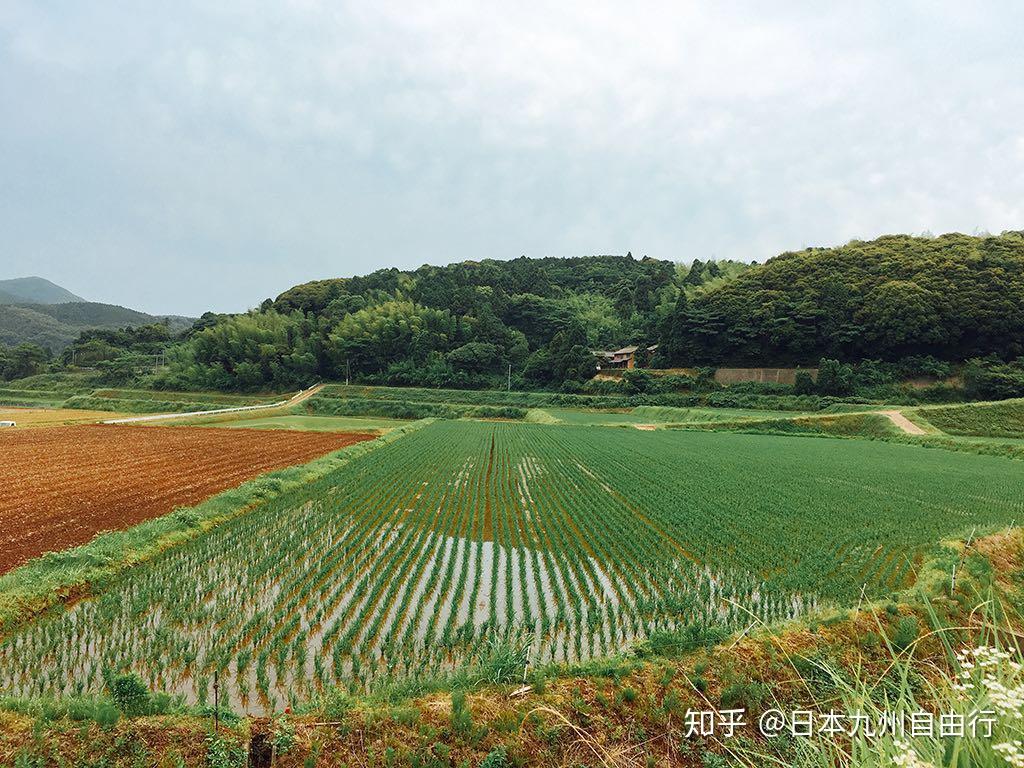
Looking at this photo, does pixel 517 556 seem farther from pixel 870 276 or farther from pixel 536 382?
pixel 870 276

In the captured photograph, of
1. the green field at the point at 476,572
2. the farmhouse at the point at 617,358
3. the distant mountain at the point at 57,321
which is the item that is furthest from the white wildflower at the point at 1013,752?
the distant mountain at the point at 57,321

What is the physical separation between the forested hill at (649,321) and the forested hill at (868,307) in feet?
0.40

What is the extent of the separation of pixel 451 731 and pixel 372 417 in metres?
40.8

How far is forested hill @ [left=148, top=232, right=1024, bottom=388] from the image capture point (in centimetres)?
3959

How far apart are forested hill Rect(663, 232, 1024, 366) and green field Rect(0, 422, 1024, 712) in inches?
1104

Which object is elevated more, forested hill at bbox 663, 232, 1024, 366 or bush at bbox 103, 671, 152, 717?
A: forested hill at bbox 663, 232, 1024, 366

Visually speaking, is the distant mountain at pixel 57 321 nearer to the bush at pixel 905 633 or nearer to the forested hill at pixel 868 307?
the forested hill at pixel 868 307

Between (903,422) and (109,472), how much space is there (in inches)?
1531

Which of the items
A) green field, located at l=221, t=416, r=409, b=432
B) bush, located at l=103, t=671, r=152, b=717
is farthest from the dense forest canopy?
bush, located at l=103, t=671, r=152, b=717

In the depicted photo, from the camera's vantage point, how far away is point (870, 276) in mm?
45188

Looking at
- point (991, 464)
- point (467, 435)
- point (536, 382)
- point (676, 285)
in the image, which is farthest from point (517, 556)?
point (676, 285)

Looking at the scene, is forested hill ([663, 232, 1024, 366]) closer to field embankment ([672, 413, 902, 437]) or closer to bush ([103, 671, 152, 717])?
field embankment ([672, 413, 902, 437])

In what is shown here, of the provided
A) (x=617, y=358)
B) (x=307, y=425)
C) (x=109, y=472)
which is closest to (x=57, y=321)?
(x=307, y=425)

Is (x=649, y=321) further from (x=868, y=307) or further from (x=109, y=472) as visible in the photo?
(x=109, y=472)
